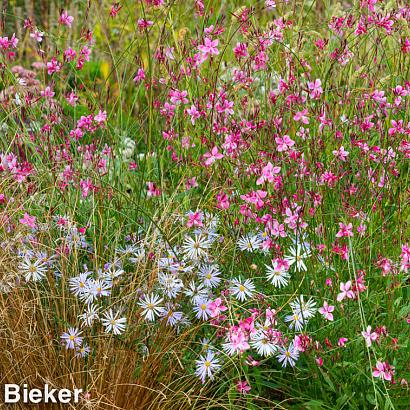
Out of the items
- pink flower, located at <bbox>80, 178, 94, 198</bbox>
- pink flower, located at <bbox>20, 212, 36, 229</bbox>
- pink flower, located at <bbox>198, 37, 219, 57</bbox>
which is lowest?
pink flower, located at <bbox>20, 212, 36, 229</bbox>

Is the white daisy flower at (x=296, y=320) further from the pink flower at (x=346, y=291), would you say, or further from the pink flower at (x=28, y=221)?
the pink flower at (x=28, y=221)

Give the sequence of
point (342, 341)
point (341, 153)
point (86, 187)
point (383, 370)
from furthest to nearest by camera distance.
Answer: point (86, 187) → point (341, 153) → point (342, 341) → point (383, 370)

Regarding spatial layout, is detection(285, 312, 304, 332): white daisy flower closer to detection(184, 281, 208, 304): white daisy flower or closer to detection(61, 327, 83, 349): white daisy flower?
detection(184, 281, 208, 304): white daisy flower

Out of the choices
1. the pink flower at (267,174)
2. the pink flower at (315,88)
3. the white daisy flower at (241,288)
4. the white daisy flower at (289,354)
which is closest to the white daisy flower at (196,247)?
the white daisy flower at (241,288)

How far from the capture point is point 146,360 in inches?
105

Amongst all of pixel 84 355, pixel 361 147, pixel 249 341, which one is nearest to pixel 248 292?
pixel 249 341

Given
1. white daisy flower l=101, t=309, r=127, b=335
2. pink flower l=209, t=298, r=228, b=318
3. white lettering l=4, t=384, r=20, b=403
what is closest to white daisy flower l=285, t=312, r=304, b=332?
pink flower l=209, t=298, r=228, b=318

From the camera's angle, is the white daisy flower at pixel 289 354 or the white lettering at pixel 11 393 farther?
the white lettering at pixel 11 393

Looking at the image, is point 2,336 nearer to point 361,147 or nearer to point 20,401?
point 20,401

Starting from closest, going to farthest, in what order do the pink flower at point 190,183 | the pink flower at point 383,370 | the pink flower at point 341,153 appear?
the pink flower at point 383,370 < the pink flower at point 341,153 < the pink flower at point 190,183

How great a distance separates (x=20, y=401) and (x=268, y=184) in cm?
113

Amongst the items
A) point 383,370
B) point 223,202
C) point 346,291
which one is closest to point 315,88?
point 223,202

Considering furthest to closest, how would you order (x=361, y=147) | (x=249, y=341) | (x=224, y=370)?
1. (x=361, y=147)
2. (x=224, y=370)
3. (x=249, y=341)

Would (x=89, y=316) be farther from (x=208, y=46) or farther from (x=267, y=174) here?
(x=208, y=46)
